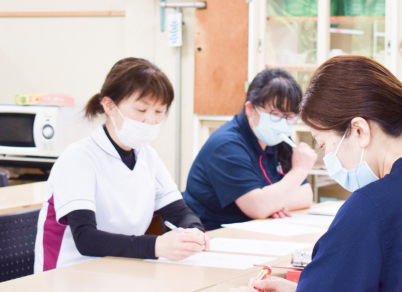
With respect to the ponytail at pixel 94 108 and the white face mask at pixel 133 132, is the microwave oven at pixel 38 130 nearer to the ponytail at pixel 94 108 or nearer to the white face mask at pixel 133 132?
the ponytail at pixel 94 108

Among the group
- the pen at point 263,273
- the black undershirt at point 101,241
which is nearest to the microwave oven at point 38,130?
the black undershirt at point 101,241

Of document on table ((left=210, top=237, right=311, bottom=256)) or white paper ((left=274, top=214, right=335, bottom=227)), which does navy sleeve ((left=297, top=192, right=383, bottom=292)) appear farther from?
white paper ((left=274, top=214, right=335, bottom=227))

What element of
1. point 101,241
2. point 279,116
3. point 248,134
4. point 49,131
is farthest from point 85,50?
point 101,241

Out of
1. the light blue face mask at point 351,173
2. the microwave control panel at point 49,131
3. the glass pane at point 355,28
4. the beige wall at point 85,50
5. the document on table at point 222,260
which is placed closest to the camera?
the light blue face mask at point 351,173

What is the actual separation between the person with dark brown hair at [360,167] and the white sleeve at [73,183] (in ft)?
2.37

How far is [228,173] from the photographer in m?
1.80

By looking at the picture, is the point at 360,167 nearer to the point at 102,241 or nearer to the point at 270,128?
the point at 102,241

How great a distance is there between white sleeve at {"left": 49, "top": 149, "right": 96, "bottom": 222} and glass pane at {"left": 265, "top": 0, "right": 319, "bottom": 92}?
1.87 metres

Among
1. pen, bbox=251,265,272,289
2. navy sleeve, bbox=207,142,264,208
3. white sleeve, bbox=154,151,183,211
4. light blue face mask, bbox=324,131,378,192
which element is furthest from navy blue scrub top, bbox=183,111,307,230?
light blue face mask, bbox=324,131,378,192

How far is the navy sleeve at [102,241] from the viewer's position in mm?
1241

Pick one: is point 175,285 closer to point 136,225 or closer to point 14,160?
point 136,225

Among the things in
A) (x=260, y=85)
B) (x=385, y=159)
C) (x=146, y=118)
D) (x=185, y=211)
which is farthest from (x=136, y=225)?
(x=385, y=159)

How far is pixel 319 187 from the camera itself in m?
3.08

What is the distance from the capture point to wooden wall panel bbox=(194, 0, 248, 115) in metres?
2.96
